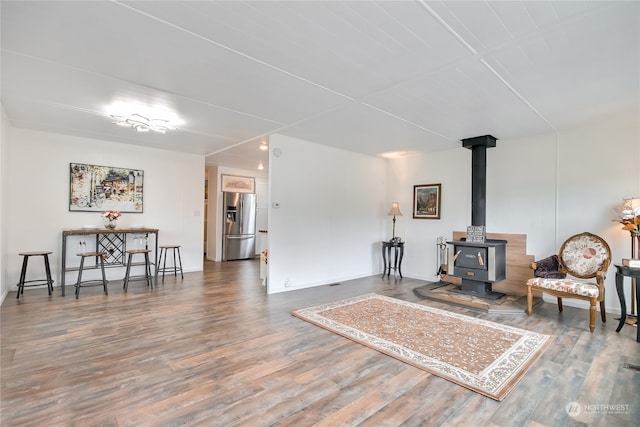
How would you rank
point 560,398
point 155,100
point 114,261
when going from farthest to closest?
point 114,261, point 155,100, point 560,398

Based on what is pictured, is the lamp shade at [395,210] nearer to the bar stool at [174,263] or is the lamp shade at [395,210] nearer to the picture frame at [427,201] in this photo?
the picture frame at [427,201]

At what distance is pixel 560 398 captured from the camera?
2074mm

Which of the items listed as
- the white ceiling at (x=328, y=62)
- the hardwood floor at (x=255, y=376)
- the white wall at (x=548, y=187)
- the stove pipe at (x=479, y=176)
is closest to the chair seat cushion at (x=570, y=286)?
the hardwood floor at (x=255, y=376)

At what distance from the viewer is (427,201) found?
620 centimetres

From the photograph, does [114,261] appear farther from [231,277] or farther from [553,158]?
[553,158]

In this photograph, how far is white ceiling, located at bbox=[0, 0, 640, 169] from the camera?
6.49 feet

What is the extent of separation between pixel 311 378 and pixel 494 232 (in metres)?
4.36

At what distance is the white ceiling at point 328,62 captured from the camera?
6.49 ft

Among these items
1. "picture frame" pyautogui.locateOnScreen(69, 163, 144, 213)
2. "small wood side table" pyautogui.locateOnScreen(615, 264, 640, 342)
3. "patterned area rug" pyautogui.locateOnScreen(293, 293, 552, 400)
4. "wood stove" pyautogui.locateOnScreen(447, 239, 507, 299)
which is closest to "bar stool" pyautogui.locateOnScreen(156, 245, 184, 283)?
"picture frame" pyautogui.locateOnScreen(69, 163, 144, 213)

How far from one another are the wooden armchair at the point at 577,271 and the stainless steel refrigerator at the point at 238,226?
6881mm

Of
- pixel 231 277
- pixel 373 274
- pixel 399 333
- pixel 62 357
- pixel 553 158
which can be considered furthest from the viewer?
pixel 373 274

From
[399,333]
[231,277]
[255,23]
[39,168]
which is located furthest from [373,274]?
A: [39,168]

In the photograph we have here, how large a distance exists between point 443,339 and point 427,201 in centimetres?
361

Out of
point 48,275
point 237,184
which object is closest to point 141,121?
point 48,275
